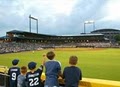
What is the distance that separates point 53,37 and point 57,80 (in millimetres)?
145404

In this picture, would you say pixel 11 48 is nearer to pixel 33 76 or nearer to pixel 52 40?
pixel 52 40

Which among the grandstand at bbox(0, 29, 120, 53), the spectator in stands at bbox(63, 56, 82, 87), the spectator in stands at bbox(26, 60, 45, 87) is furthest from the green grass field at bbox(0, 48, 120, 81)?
the grandstand at bbox(0, 29, 120, 53)

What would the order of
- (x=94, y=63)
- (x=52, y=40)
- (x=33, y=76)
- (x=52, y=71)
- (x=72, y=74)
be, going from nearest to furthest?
1. (x=72, y=74)
2. (x=52, y=71)
3. (x=33, y=76)
4. (x=94, y=63)
5. (x=52, y=40)

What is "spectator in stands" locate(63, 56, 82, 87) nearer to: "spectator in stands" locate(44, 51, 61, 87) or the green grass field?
"spectator in stands" locate(44, 51, 61, 87)

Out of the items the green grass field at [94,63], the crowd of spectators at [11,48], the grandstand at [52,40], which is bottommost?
the green grass field at [94,63]

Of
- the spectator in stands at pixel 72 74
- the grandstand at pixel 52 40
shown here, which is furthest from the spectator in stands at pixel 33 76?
the grandstand at pixel 52 40

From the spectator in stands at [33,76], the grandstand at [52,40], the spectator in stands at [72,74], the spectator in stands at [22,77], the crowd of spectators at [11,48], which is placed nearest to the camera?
the spectator in stands at [72,74]

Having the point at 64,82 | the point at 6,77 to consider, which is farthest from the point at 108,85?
the point at 6,77

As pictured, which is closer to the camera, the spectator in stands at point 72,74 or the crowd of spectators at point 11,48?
the spectator in stands at point 72,74

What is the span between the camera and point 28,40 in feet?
417

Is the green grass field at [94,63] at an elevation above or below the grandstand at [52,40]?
below

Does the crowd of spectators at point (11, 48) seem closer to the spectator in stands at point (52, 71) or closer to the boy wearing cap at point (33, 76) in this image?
the boy wearing cap at point (33, 76)

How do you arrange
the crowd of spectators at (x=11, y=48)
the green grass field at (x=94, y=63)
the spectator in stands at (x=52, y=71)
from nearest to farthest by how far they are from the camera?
the spectator in stands at (x=52, y=71)
the green grass field at (x=94, y=63)
the crowd of spectators at (x=11, y=48)

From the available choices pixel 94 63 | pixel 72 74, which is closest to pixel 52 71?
pixel 72 74
